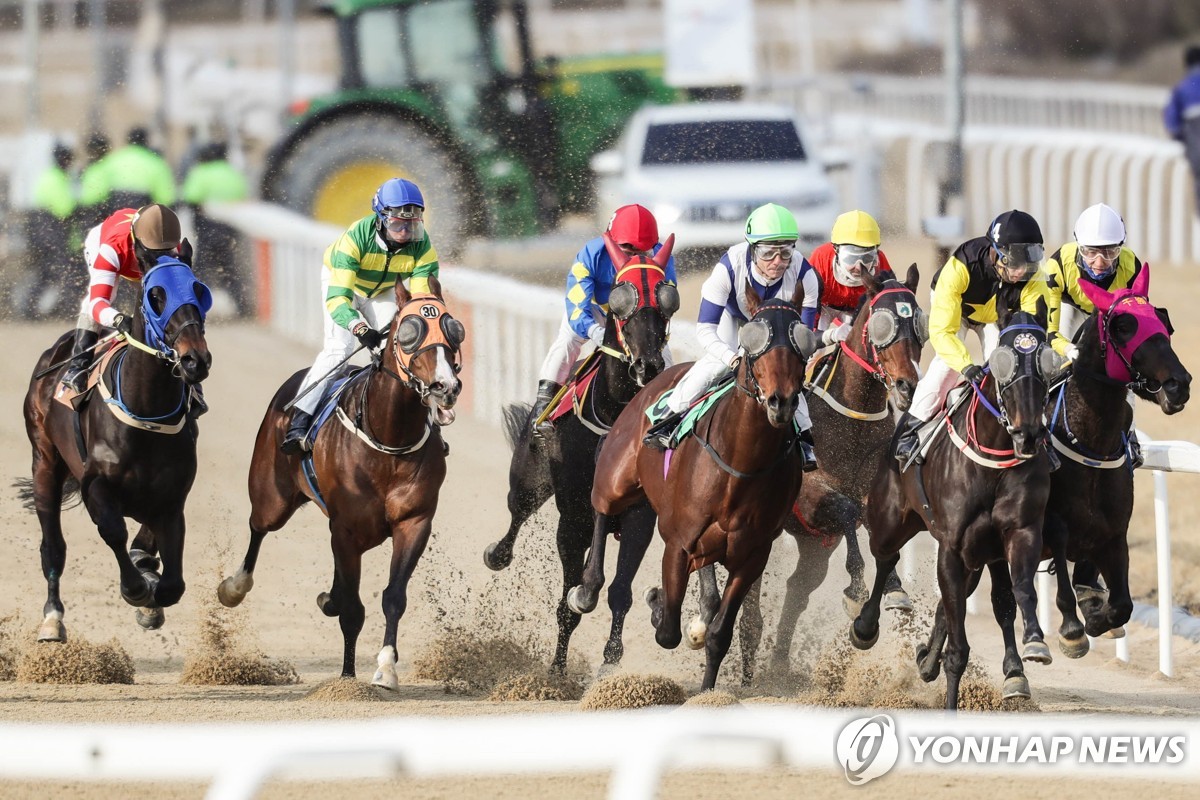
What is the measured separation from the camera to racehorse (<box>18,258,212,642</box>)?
24.4ft

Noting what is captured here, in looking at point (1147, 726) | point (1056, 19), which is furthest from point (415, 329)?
point (1056, 19)

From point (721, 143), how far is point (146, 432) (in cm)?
1081

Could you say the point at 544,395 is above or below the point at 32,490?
above

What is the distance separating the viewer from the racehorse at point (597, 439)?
756 centimetres

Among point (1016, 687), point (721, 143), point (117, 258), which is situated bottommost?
Result: point (1016, 687)

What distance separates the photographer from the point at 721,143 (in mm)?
17844

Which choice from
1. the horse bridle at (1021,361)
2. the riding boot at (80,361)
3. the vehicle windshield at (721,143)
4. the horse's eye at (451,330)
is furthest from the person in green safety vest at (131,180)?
the horse bridle at (1021,361)

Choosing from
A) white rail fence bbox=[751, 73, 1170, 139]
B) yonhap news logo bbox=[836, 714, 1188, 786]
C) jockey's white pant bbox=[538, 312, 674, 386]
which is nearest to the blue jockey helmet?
jockey's white pant bbox=[538, 312, 674, 386]

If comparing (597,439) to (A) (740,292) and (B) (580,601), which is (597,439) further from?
(A) (740,292)

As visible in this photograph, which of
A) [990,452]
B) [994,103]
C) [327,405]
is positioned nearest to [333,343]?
[327,405]

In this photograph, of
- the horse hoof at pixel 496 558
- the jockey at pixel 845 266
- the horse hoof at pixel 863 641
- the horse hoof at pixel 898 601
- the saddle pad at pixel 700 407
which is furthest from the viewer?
the horse hoof at pixel 496 558

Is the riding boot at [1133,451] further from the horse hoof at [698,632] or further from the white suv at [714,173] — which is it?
the white suv at [714,173]

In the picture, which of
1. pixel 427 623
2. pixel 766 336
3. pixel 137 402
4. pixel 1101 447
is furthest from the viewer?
pixel 427 623

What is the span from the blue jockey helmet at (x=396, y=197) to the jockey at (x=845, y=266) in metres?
1.61
